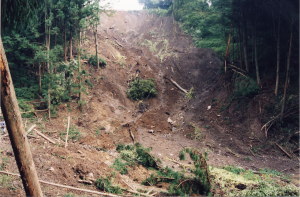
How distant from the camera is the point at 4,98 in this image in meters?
4.32

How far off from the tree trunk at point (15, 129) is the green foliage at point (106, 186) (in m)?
2.66

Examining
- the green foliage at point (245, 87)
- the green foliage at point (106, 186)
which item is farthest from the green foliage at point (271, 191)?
the green foliage at point (245, 87)

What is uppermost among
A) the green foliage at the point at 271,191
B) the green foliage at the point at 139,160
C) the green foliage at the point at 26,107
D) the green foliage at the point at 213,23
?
the green foliage at the point at 213,23

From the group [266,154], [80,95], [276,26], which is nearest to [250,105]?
[266,154]

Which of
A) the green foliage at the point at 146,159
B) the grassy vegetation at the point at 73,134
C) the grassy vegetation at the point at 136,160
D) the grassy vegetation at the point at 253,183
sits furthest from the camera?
the grassy vegetation at the point at 73,134

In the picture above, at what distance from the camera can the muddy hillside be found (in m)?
8.35

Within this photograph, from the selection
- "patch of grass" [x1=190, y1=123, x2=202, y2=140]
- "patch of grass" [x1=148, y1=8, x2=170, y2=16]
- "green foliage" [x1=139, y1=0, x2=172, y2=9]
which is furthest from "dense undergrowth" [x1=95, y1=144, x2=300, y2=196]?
"green foliage" [x1=139, y1=0, x2=172, y2=9]

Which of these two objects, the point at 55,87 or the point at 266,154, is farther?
the point at 55,87

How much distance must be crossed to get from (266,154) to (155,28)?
79.4ft

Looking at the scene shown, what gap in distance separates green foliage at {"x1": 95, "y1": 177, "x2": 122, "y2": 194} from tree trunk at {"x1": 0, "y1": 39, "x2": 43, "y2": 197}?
2.66 meters

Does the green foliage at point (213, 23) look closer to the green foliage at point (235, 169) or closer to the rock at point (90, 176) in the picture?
the green foliage at point (235, 169)

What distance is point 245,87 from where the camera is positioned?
1599cm

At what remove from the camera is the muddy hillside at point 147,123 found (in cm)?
835

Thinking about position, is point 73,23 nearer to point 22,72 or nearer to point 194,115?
point 22,72
